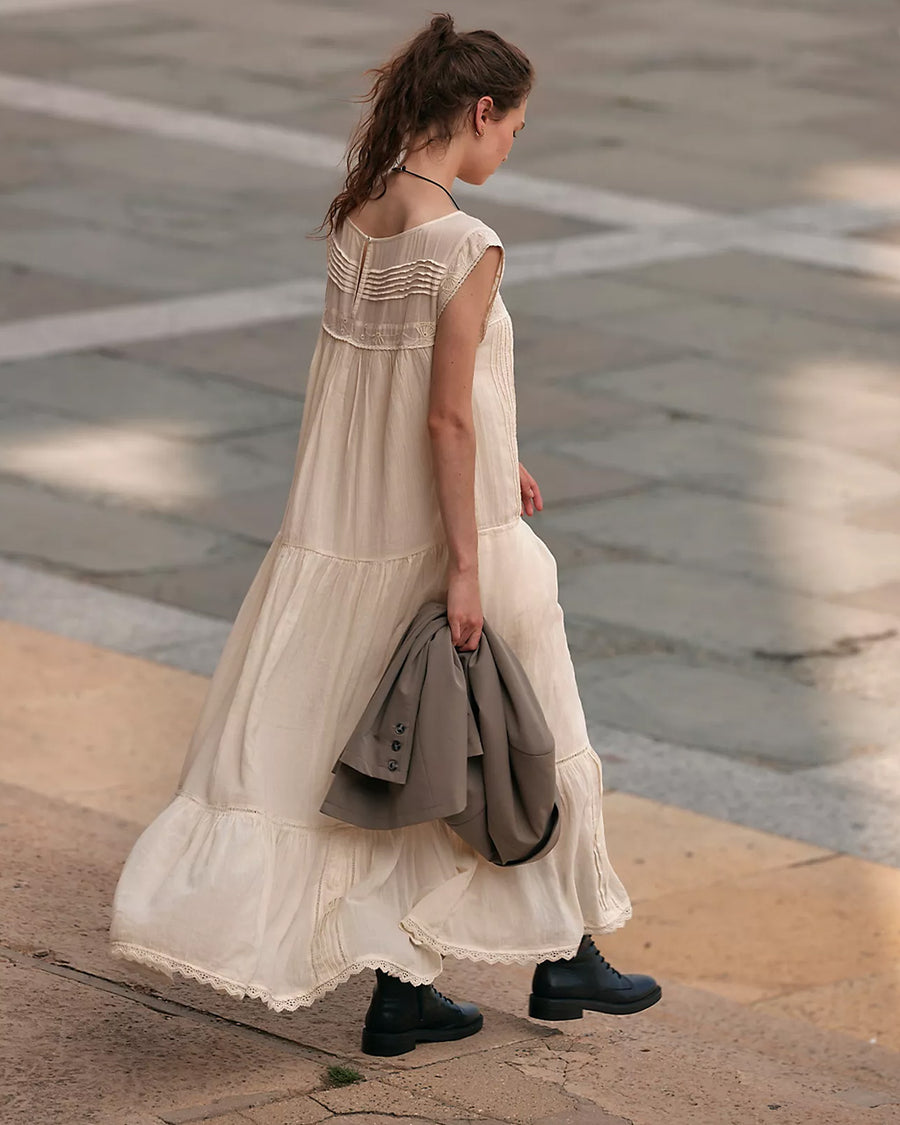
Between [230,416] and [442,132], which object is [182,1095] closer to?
[442,132]

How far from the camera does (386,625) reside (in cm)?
379

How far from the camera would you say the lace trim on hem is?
3.63 m

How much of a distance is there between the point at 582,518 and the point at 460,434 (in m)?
4.69

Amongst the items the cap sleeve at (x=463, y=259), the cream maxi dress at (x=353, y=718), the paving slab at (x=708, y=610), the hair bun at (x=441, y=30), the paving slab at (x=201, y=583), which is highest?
the hair bun at (x=441, y=30)

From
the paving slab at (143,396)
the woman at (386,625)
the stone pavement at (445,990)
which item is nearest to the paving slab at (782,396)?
the paving slab at (143,396)

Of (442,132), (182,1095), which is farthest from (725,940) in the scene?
(442,132)

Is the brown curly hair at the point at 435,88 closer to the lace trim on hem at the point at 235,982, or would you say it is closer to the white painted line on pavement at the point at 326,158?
the lace trim on hem at the point at 235,982

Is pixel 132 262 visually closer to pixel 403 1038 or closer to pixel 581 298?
pixel 581 298

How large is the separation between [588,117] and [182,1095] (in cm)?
1359

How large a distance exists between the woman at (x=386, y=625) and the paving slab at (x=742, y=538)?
3885 mm

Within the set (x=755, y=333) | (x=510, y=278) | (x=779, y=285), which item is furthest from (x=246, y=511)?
(x=779, y=285)

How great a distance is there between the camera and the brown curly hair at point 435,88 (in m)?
3.62

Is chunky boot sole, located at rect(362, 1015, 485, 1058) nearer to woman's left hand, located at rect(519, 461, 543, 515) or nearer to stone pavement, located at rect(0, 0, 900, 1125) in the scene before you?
stone pavement, located at rect(0, 0, 900, 1125)

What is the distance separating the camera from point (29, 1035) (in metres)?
3.71
